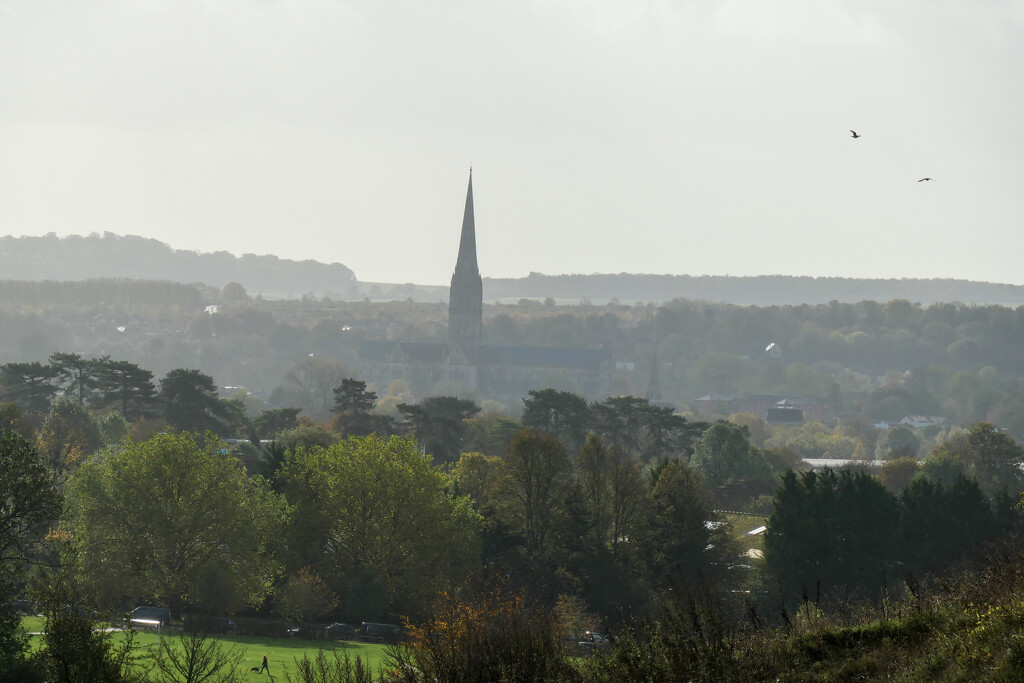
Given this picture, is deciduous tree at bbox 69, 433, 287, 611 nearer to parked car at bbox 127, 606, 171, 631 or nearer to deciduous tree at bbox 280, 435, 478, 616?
parked car at bbox 127, 606, 171, 631

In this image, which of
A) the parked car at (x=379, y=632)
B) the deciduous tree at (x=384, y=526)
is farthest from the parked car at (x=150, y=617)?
the parked car at (x=379, y=632)

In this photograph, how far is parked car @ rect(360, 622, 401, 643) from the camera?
41.9 meters

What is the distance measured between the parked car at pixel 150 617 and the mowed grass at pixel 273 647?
1.98ft

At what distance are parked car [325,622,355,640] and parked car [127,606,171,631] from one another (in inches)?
183

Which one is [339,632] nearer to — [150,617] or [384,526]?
[384,526]

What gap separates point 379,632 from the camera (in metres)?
42.8

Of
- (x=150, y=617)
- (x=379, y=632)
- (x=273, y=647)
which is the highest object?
(x=273, y=647)

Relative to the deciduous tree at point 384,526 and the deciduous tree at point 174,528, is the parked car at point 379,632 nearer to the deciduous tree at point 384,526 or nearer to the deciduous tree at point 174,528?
the deciduous tree at point 384,526

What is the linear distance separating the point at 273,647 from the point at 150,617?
549 cm

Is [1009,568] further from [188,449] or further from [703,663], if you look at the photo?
[188,449]

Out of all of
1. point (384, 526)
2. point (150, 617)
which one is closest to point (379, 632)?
point (384, 526)

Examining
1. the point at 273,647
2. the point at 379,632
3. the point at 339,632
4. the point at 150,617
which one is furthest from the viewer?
the point at 150,617

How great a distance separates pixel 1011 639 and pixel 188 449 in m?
35.1

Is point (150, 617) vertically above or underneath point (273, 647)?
underneath
